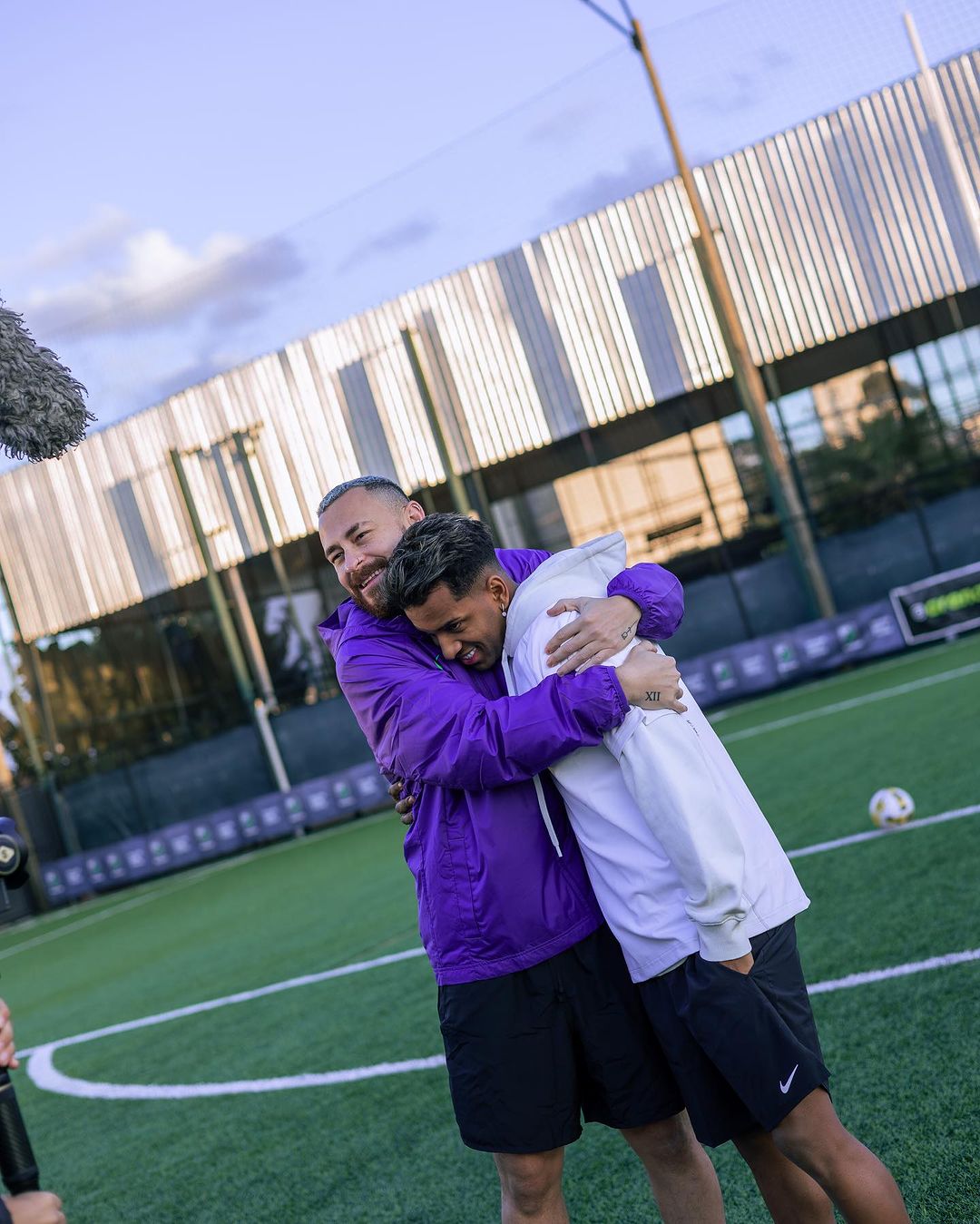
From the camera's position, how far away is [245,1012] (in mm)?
7336

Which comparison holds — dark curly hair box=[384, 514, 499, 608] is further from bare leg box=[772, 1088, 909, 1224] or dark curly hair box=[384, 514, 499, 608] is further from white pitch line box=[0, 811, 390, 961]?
white pitch line box=[0, 811, 390, 961]

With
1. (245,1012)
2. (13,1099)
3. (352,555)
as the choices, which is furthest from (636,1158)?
(245,1012)

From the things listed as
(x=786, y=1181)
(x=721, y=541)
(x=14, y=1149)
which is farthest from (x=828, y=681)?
(x=14, y=1149)

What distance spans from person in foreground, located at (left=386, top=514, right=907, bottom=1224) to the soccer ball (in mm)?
4743

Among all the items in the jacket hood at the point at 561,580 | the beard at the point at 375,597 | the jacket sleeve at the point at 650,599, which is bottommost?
the jacket sleeve at the point at 650,599

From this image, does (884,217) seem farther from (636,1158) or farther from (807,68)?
(636,1158)

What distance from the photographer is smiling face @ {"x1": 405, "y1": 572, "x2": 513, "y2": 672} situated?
2402 mm

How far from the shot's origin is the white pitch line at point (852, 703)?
13281 millimetres

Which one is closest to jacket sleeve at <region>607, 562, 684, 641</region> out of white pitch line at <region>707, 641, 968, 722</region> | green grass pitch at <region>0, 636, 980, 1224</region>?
green grass pitch at <region>0, 636, 980, 1224</region>

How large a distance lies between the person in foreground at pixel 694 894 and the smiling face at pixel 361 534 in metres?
0.20

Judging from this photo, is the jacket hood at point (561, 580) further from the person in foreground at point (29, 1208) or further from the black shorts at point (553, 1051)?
the person in foreground at point (29, 1208)

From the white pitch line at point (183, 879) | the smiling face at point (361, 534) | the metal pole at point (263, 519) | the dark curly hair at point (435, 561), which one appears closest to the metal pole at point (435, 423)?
the metal pole at point (263, 519)

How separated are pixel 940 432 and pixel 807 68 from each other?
21.4ft

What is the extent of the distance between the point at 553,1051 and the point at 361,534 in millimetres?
1137
